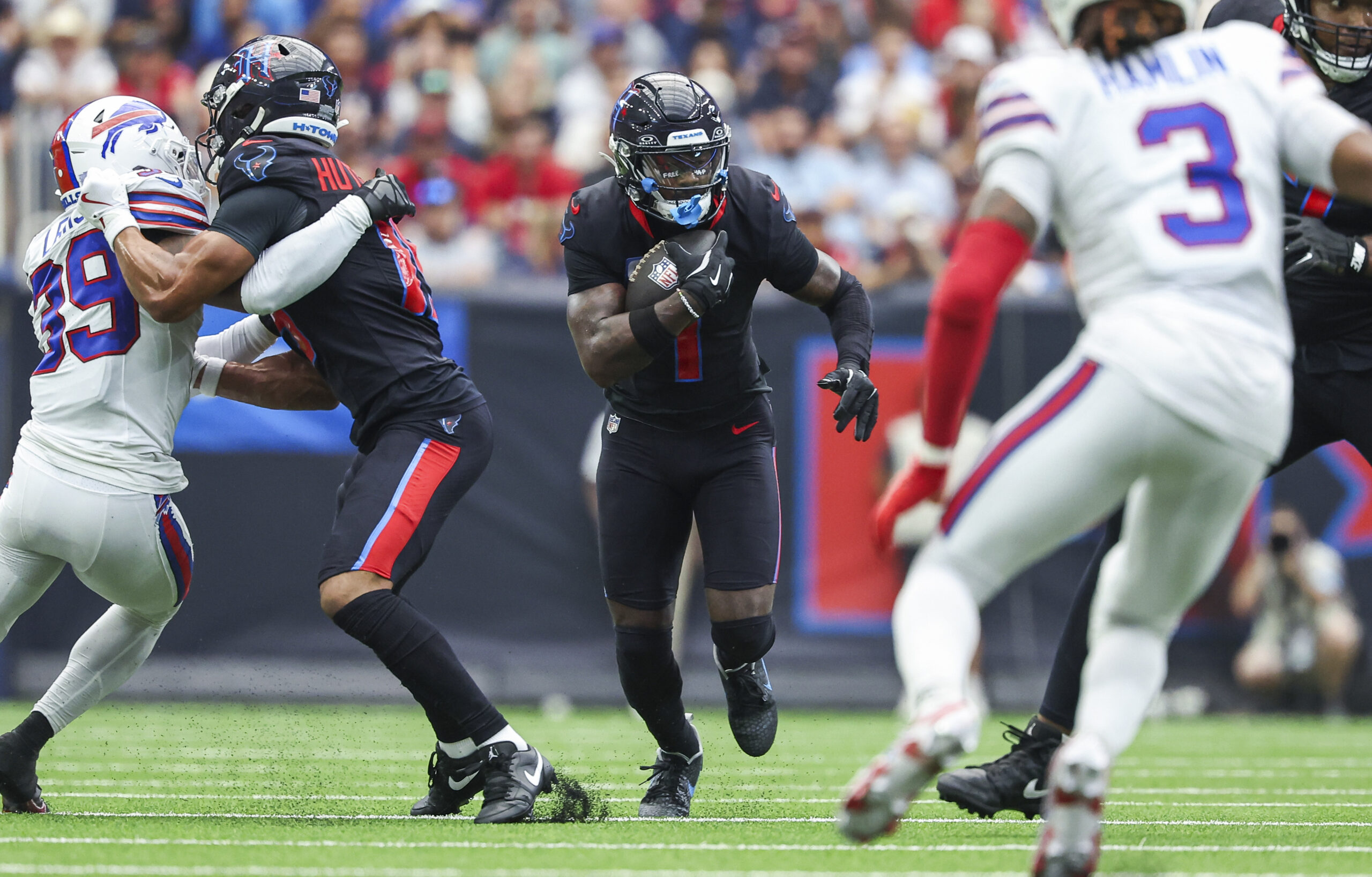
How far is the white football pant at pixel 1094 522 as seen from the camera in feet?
9.71

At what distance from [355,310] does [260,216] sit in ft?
1.16

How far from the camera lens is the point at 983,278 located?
3002mm

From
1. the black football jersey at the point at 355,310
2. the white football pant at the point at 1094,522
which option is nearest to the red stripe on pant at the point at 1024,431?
the white football pant at the point at 1094,522

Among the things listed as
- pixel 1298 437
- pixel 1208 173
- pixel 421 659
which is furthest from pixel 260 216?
pixel 1298 437

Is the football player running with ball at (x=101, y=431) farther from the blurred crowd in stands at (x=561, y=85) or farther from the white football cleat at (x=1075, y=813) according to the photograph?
the blurred crowd in stands at (x=561, y=85)

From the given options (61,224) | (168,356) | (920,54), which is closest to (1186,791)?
(168,356)

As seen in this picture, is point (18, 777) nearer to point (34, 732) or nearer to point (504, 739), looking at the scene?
point (34, 732)

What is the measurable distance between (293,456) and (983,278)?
235 inches

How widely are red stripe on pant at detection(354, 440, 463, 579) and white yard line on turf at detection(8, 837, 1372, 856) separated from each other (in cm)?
74

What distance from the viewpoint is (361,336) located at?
14.3 feet

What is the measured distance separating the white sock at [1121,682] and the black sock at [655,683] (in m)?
1.69

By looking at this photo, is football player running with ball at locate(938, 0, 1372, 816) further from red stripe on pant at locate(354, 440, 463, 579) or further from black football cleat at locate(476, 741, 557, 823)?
red stripe on pant at locate(354, 440, 463, 579)

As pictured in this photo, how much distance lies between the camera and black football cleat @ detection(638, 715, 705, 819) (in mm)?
4496

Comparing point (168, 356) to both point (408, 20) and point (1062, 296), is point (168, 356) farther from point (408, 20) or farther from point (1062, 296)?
point (408, 20)
